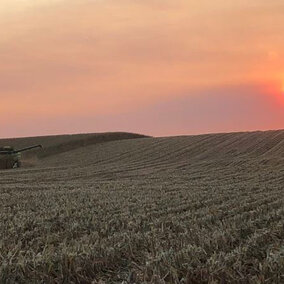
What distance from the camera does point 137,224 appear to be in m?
9.92

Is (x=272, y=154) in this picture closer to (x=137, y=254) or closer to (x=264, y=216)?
(x=264, y=216)

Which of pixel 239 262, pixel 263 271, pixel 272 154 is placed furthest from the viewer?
pixel 272 154

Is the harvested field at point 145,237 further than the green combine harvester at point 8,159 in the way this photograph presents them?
No

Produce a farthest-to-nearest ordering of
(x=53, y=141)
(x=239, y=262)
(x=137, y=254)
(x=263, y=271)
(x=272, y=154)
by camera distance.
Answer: (x=53, y=141) → (x=272, y=154) → (x=137, y=254) → (x=239, y=262) → (x=263, y=271)

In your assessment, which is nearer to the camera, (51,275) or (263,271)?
(263,271)

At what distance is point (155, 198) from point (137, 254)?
740 cm

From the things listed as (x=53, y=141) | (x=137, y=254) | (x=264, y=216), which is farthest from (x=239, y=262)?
(x=53, y=141)

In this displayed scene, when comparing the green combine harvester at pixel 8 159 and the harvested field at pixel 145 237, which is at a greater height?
the green combine harvester at pixel 8 159

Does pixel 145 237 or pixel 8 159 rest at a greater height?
pixel 8 159

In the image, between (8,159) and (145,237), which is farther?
(8,159)

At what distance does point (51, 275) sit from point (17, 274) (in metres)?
0.40

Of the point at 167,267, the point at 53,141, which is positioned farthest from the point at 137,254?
the point at 53,141

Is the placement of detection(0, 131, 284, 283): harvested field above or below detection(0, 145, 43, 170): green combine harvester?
below

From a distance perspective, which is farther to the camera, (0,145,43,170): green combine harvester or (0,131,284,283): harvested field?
(0,145,43,170): green combine harvester
